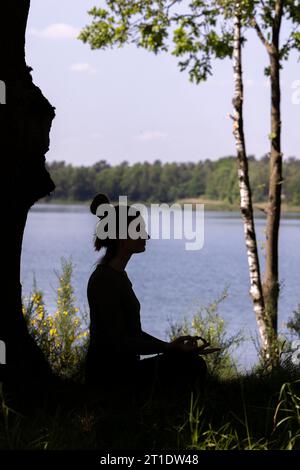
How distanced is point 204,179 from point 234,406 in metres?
112

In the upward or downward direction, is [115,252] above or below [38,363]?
above

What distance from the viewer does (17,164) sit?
6.58 meters

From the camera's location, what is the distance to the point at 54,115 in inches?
267

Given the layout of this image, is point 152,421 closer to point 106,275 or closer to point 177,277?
point 106,275

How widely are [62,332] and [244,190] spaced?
471 cm

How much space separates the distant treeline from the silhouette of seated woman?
92460 mm

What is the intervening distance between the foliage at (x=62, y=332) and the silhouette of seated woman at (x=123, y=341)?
5.85 feet

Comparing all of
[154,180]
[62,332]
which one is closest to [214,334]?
[62,332]

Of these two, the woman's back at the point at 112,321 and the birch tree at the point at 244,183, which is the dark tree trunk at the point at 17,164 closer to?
the woman's back at the point at 112,321

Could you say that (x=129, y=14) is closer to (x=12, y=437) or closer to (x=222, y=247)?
(x=12, y=437)

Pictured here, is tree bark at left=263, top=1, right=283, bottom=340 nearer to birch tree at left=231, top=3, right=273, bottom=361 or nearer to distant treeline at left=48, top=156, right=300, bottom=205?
birch tree at left=231, top=3, right=273, bottom=361

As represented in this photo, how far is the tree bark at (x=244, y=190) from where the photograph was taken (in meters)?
12.8

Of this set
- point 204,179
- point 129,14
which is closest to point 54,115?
point 129,14
